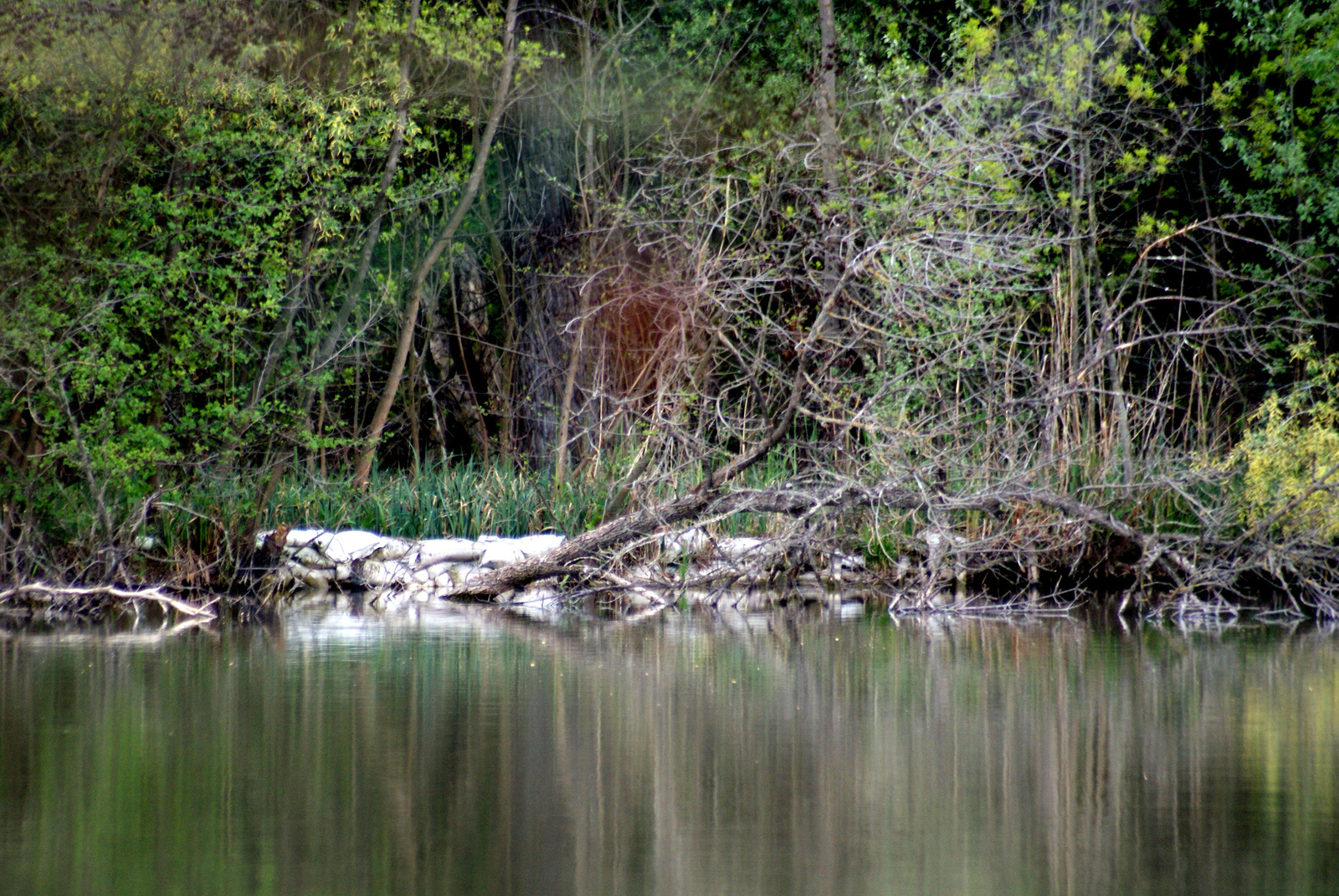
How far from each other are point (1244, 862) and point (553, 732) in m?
2.39

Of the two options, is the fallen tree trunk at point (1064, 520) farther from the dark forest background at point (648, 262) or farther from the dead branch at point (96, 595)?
the dead branch at point (96, 595)

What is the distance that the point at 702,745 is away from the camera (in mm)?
4715

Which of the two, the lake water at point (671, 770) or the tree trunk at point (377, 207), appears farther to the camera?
the tree trunk at point (377, 207)

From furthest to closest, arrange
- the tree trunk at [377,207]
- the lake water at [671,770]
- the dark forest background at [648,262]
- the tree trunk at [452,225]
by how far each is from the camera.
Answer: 1. the tree trunk at [452,225]
2. the tree trunk at [377,207]
3. the dark forest background at [648,262]
4. the lake water at [671,770]

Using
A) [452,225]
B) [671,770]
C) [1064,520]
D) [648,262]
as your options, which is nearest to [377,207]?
[452,225]

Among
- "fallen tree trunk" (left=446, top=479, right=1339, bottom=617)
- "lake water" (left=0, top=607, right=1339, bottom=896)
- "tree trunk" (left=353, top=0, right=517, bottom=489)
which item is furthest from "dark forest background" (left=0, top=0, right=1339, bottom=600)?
"lake water" (left=0, top=607, right=1339, bottom=896)

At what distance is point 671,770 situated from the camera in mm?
4312

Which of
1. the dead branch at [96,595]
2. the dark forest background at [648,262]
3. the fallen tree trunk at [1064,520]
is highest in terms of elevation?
the dark forest background at [648,262]

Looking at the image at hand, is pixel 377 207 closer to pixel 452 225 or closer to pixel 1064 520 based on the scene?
pixel 452 225

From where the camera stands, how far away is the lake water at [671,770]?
3.22 m

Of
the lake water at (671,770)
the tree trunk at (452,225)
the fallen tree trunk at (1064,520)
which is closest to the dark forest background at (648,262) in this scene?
the tree trunk at (452,225)

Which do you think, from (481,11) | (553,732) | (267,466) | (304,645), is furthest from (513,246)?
(553,732)

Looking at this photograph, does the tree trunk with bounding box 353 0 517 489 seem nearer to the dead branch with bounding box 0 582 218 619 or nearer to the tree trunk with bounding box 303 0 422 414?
the tree trunk with bounding box 303 0 422 414

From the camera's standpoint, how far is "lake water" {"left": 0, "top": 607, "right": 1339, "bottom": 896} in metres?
3.22
